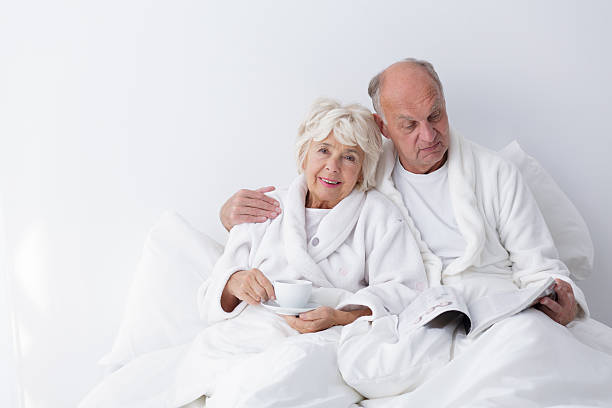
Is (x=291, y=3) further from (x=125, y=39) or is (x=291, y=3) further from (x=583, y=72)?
(x=583, y=72)

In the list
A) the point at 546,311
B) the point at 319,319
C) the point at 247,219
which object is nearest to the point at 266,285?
the point at 319,319

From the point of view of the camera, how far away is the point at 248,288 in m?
1.90

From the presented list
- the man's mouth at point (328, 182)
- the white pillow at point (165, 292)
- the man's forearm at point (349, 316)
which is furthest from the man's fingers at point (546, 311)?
the white pillow at point (165, 292)

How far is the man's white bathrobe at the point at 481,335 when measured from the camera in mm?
1376

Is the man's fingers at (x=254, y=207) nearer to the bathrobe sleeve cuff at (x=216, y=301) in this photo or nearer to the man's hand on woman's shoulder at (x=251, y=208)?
the man's hand on woman's shoulder at (x=251, y=208)

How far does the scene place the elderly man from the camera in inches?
79.7

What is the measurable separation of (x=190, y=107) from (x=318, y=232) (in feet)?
2.91

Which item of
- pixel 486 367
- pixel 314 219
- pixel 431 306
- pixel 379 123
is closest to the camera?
pixel 486 367

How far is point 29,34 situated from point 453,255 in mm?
1933

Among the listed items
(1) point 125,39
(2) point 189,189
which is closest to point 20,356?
(2) point 189,189

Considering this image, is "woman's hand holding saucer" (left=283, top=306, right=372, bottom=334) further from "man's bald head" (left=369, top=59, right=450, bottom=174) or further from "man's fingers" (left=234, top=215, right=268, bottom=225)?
"man's bald head" (left=369, top=59, right=450, bottom=174)

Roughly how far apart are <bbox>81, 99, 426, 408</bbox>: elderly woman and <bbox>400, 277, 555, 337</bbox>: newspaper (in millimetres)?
143

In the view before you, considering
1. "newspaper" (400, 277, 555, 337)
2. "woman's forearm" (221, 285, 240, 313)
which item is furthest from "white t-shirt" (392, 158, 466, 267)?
"woman's forearm" (221, 285, 240, 313)

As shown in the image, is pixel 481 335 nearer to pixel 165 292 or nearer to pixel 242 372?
pixel 242 372
